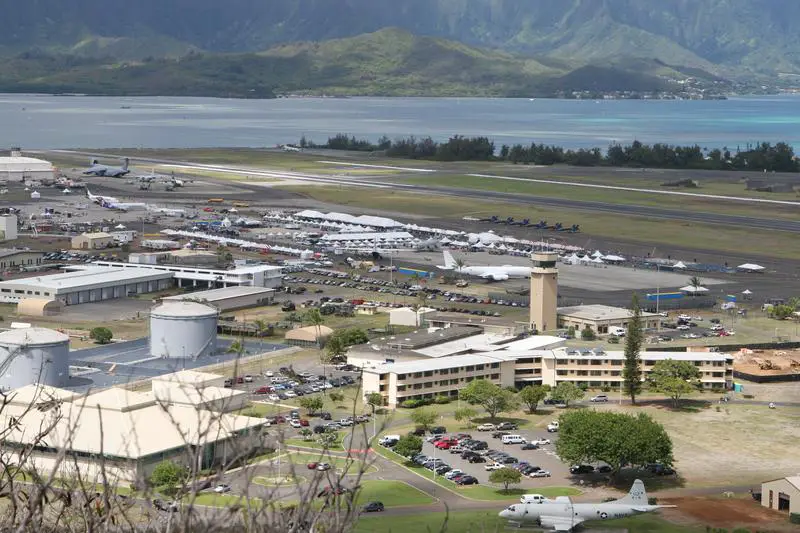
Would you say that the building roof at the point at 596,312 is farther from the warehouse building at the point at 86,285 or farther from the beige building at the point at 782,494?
the beige building at the point at 782,494

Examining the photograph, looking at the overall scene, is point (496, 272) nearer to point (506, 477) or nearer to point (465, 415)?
point (465, 415)

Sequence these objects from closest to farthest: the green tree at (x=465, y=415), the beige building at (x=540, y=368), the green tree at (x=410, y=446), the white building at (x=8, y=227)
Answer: the green tree at (x=410, y=446) < the green tree at (x=465, y=415) < the beige building at (x=540, y=368) < the white building at (x=8, y=227)

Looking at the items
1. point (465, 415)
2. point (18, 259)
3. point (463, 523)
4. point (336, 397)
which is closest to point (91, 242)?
point (18, 259)

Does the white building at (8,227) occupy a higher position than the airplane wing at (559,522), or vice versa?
the white building at (8,227)

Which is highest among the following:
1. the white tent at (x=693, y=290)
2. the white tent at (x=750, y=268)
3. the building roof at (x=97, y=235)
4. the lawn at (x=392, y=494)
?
the building roof at (x=97, y=235)

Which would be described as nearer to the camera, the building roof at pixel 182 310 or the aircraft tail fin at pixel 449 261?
the building roof at pixel 182 310

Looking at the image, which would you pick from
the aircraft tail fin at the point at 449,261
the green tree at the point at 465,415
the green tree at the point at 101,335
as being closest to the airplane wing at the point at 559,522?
the green tree at the point at 465,415

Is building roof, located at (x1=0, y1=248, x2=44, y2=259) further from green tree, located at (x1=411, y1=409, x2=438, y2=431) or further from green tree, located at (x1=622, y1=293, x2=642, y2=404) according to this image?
green tree, located at (x1=622, y1=293, x2=642, y2=404)
